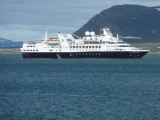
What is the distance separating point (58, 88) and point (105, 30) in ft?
288

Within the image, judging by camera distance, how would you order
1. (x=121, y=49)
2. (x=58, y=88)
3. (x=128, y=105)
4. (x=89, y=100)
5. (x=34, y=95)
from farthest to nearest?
1. (x=121, y=49)
2. (x=58, y=88)
3. (x=34, y=95)
4. (x=89, y=100)
5. (x=128, y=105)

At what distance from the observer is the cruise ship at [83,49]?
13425cm

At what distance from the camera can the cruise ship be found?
13425 cm

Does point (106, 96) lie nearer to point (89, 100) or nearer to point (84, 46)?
point (89, 100)

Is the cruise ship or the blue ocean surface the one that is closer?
the blue ocean surface

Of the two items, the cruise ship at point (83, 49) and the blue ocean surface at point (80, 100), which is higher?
the cruise ship at point (83, 49)

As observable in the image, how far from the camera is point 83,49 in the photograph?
138m

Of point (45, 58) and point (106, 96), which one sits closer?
point (106, 96)

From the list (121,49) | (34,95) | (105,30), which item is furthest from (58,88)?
(105,30)

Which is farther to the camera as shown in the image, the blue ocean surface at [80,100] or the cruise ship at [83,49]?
the cruise ship at [83,49]

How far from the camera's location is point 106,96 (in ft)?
160

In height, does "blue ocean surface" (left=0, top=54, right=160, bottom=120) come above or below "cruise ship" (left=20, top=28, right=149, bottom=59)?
below

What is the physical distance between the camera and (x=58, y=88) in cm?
5569

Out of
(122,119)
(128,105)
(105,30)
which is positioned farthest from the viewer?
(105,30)
